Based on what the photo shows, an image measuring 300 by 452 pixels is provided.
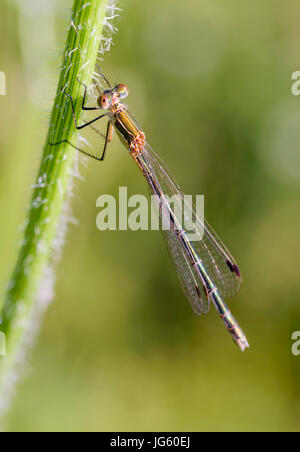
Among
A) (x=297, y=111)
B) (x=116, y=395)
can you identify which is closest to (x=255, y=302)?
(x=116, y=395)

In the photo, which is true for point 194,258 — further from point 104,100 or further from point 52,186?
point 52,186

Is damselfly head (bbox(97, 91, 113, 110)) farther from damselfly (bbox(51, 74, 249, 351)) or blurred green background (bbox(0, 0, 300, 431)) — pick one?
blurred green background (bbox(0, 0, 300, 431))

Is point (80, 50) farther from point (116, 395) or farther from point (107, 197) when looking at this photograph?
point (116, 395)

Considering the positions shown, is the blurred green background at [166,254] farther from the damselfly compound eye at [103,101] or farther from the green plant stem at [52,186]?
the green plant stem at [52,186]

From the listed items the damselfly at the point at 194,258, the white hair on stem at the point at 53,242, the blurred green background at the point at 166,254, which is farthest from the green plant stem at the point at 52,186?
the blurred green background at the point at 166,254

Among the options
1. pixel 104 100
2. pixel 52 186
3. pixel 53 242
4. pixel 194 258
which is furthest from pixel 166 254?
pixel 52 186

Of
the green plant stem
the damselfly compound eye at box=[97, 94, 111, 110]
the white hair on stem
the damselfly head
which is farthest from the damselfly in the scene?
the green plant stem
